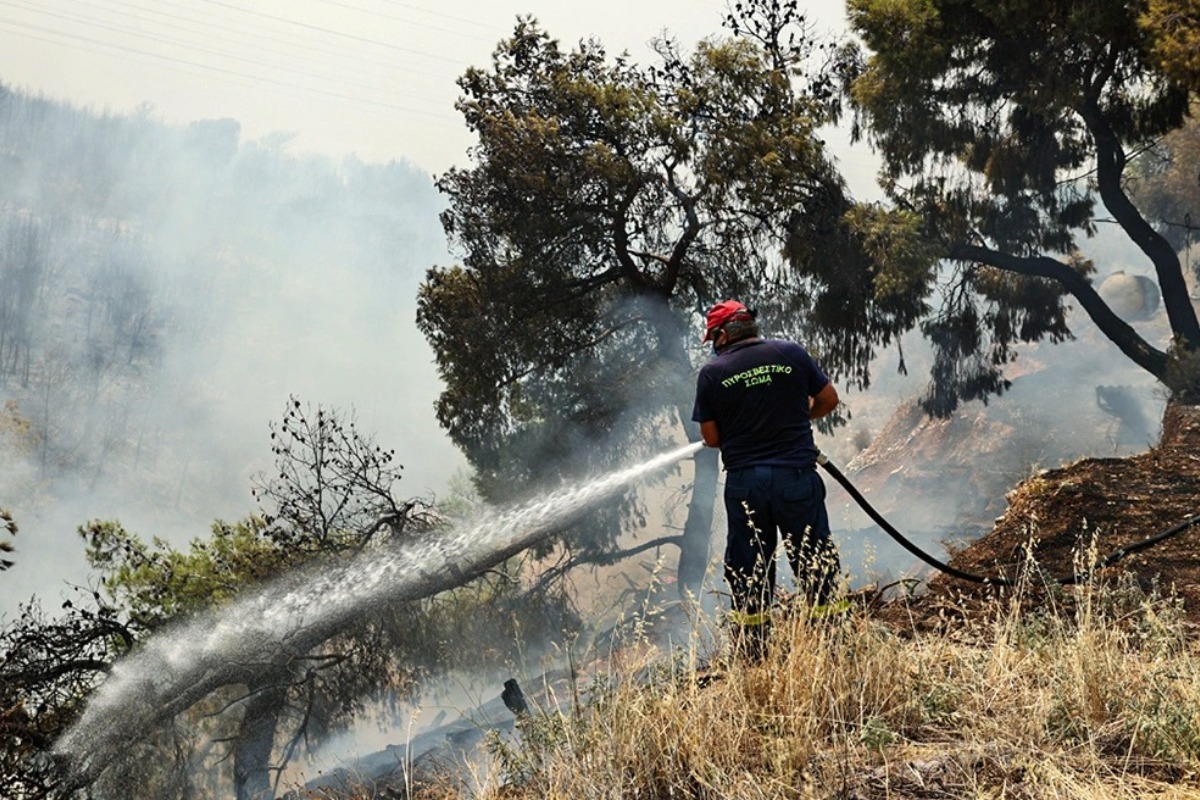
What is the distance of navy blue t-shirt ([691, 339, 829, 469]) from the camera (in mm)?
5027

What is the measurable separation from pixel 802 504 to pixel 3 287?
69553mm

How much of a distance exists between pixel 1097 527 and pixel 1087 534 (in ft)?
2.76

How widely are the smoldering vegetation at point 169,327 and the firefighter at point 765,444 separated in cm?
3544

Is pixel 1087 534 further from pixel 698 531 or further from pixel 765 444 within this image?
pixel 698 531

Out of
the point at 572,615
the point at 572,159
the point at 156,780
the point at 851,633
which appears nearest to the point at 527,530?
the point at 572,615

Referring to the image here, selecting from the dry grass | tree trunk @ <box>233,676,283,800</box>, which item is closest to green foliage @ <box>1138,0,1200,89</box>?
the dry grass

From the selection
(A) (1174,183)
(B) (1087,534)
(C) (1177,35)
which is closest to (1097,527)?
(B) (1087,534)

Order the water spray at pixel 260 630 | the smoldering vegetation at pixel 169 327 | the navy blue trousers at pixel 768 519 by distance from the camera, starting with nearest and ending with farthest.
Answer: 1. the navy blue trousers at pixel 768 519
2. the water spray at pixel 260 630
3. the smoldering vegetation at pixel 169 327

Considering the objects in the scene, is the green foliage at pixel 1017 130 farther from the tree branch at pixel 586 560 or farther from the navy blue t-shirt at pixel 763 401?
the navy blue t-shirt at pixel 763 401

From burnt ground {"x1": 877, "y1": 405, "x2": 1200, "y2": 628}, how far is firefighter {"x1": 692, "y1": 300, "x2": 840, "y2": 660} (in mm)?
693

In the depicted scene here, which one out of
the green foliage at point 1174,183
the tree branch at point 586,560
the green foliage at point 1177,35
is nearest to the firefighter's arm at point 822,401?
the green foliage at point 1177,35

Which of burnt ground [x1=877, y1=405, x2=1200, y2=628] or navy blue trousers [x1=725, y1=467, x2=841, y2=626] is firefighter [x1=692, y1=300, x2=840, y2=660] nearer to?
navy blue trousers [x1=725, y1=467, x2=841, y2=626]

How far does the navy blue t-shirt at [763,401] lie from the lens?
5.03 metres

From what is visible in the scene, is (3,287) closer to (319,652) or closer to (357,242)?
(357,242)
